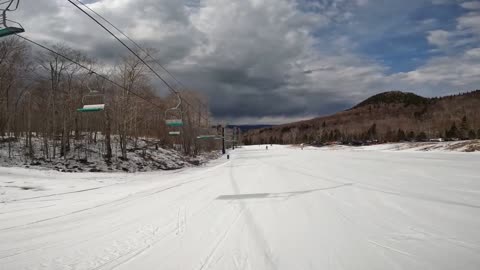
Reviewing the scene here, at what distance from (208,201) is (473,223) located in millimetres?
6268

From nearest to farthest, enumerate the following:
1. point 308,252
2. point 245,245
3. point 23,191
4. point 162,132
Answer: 1. point 308,252
2. point 245,245
3. point 23,191
4. point 162,132

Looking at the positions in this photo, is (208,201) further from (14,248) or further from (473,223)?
(473,223)

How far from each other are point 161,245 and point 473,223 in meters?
5.66

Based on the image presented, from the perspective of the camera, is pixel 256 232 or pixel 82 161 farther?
pixel 82 161

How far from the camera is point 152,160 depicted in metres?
34.2

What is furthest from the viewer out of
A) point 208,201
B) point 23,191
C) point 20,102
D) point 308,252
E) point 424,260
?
point 20,102

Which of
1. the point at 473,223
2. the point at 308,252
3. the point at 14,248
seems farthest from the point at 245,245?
the point at 473,223

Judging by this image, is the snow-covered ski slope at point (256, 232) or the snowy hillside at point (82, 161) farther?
the snowy hillside at point (82, 161)

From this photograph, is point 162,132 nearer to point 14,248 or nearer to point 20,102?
point 20,102

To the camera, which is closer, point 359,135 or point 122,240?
point 122,240

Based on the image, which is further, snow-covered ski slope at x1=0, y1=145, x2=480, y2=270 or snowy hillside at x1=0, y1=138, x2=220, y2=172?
snowy hillside at x1=0, y1=138, x2=220, y2=172

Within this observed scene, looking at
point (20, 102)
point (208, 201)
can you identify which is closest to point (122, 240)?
point (208, 201)

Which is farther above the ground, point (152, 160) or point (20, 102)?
point (20, 102)

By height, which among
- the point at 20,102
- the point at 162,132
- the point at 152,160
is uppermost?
the point at 20,102
